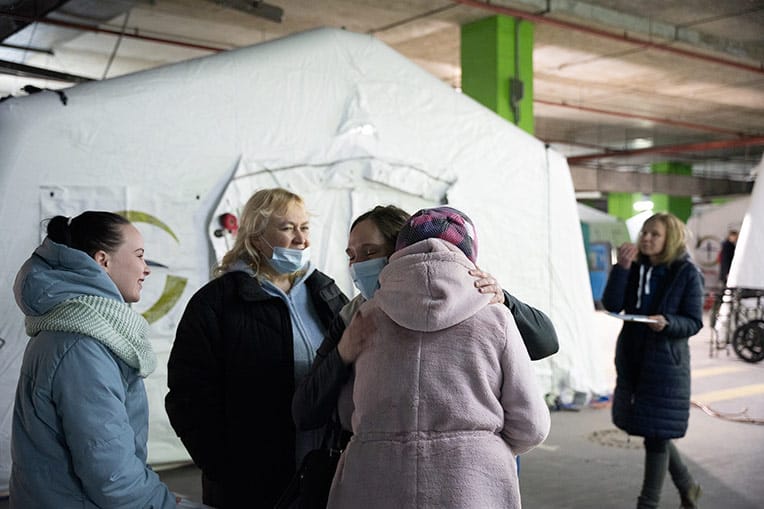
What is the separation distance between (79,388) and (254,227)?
2.43 ft

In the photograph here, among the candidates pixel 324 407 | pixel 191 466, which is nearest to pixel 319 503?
pixel 324 407

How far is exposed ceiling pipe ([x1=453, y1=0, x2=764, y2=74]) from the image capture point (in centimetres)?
716

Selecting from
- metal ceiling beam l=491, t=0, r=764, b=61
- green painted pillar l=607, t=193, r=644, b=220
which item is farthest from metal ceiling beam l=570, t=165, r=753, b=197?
metal ceiling beam l=491, t=0, r=764, b=61

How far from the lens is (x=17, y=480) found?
1677 millimetres

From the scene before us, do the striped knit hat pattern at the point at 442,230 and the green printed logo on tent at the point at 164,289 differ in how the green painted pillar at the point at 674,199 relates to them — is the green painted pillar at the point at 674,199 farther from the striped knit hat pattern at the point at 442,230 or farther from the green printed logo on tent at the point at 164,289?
the striped knit hat pattern at the point at 442,230

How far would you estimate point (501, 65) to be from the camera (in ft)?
25.1

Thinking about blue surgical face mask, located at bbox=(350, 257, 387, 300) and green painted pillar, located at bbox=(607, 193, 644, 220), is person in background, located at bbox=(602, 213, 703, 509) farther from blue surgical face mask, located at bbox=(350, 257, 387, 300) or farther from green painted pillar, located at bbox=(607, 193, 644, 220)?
green painted pillar, located at bbox=(607, 193, 644, 220)

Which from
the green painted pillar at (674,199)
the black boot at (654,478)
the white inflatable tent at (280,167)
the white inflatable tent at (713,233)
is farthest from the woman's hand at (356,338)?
the green painted pillar at (674,199)

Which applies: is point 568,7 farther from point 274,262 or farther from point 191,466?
point 274,262

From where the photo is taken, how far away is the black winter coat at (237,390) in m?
2.04

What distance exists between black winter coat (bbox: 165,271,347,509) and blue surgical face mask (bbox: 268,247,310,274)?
0.32 feet

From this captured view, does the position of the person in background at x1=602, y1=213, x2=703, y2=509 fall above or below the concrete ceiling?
below

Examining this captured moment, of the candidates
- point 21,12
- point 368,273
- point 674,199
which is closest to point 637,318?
point 368,273

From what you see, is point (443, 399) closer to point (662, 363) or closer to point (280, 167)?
point (662, 363)
